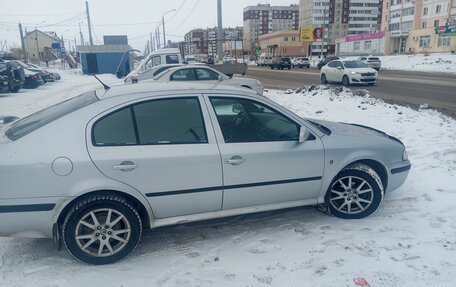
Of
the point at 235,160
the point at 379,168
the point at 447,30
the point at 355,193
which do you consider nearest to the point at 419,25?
the point at 447,30

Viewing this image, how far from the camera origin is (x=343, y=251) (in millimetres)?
3352

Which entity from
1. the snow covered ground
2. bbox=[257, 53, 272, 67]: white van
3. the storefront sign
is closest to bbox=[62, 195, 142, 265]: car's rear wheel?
the snow covered ground

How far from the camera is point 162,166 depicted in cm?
317

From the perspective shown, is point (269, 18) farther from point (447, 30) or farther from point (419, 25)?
point (447, 30)

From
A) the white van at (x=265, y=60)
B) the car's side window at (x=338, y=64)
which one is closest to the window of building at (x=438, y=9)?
the white van at (x=265, y=60)

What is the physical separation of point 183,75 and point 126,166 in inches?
400

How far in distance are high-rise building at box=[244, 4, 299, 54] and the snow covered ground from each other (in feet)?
509

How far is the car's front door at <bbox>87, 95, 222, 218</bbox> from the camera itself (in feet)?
10.2

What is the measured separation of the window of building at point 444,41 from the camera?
6151 cm

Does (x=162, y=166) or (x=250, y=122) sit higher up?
(x=250, y=122)

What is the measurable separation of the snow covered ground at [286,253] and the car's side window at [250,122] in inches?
32.7

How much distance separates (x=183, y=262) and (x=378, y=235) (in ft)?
6.60

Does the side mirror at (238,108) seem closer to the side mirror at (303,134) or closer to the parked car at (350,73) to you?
the side mirror at (303,134)

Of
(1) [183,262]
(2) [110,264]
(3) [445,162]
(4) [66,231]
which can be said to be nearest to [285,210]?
(1) [183,262]
